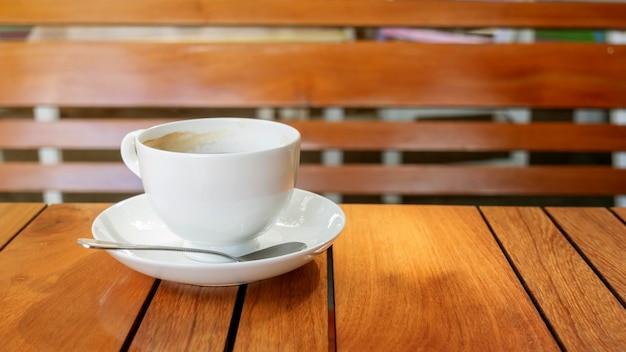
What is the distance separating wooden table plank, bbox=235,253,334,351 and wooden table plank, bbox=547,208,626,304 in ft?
0.79

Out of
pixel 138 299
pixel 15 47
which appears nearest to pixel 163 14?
pixel 15 47

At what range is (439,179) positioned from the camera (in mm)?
1369

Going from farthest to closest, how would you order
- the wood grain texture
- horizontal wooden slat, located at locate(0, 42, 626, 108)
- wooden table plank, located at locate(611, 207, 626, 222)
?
horizontal wooden slat, located at locate(0, 42, 626, 108) < wooden table plank, located at locate(611, 207, 626, 222) < the wood grain texture

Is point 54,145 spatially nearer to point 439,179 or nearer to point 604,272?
point 439,179

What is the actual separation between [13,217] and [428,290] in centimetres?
45

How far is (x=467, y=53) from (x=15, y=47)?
898 mm

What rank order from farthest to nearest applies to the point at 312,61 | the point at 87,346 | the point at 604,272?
1. the point at 312,61
2. the point at 604,272
3. the point at 87,346

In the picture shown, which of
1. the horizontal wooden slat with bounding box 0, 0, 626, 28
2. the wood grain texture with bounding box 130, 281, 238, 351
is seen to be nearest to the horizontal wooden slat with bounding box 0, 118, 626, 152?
the horizontal wooden slat with bounding box 0, 0, 626, 28

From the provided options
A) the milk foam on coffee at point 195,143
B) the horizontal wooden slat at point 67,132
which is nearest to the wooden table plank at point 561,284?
the milk foam on coffee at point 195,143

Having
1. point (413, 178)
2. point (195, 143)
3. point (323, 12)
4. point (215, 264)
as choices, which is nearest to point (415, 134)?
point (413, 178)

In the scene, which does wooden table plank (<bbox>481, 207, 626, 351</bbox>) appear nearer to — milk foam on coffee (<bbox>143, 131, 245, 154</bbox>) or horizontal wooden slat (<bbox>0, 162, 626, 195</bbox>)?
milk foam on coffee (<bbox>143, 131, 245, 154</bbox>)

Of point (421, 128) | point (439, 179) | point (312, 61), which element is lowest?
point (439, 179)

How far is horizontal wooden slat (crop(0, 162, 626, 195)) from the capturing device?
1367 mm

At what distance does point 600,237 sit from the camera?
65cm
